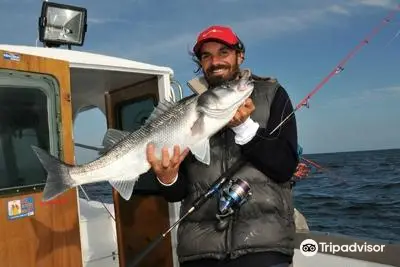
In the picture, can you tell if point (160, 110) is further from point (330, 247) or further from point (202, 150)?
point (330, 247)

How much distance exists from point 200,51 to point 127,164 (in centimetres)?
127

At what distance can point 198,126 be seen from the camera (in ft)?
12.1

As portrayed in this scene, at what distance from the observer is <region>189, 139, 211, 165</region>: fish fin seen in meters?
3.62

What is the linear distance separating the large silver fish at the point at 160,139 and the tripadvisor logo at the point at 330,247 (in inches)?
144

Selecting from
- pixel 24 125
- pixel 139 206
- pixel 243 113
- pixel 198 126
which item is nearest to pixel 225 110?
pixel 243 113

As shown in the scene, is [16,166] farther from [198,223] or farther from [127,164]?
[198,223]

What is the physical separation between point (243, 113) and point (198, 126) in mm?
421

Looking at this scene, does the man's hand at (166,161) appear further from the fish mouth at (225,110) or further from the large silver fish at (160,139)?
the fish mouth at (225,110)

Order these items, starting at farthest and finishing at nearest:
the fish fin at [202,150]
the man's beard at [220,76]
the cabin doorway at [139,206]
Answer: the cabin doorway at [139,206]
the man's beard at [220,76]
the fish fin at [202,150]

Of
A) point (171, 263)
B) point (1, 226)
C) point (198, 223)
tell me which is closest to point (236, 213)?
point (198, 223)

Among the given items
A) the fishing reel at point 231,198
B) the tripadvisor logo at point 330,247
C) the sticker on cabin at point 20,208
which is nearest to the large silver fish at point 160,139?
the fishing reel at point 231,198

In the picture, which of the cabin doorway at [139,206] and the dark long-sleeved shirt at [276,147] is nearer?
the dark long-sleeved shirt at [276,147]

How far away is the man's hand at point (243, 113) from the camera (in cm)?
353

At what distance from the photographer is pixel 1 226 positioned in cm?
442
